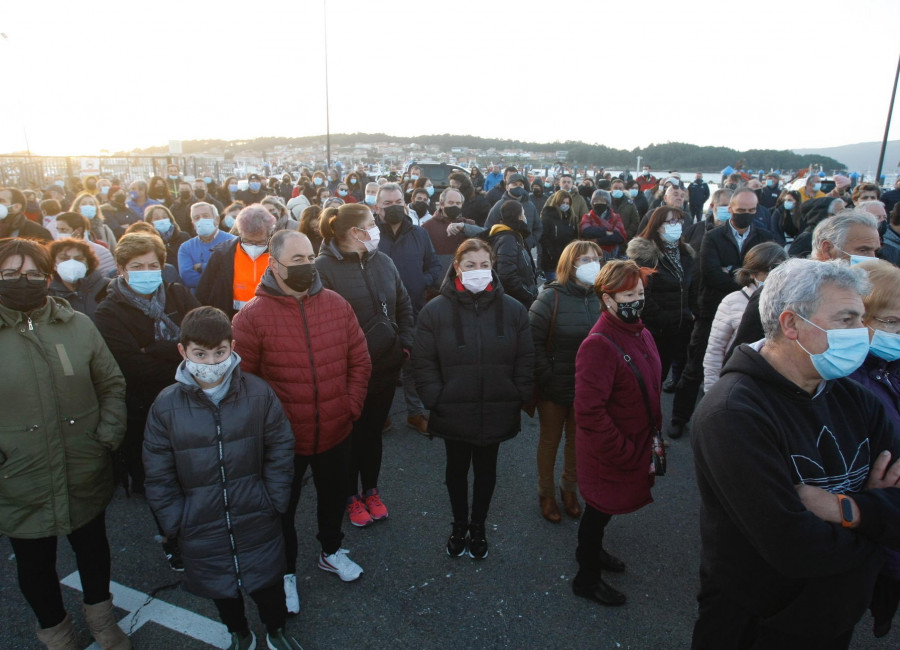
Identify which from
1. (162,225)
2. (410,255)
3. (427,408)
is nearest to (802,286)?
(427,408)

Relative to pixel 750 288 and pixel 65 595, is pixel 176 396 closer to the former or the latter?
pixel 65 595

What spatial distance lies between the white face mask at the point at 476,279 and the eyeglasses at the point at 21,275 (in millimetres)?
2032

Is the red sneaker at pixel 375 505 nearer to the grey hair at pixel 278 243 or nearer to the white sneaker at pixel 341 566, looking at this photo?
the white sneaker at pixel 341 566

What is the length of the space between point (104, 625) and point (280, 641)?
85 cm

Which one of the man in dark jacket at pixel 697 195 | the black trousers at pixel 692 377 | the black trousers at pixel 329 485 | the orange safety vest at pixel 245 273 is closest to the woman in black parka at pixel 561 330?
the black trousers at pixel 329 485

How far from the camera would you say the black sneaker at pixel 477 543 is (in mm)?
3264

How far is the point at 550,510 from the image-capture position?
3.66 metres

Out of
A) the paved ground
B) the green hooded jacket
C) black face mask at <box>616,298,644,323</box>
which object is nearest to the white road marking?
the paved ground

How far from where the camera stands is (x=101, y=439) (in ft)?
8.27

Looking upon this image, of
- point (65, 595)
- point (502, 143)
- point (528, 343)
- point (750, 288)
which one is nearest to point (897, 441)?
point (528, 343)

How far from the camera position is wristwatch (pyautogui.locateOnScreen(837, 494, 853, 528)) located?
1.66 metres

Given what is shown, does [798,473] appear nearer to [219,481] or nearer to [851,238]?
[219,481]

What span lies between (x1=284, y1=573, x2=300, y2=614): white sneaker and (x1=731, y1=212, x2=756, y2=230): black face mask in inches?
194

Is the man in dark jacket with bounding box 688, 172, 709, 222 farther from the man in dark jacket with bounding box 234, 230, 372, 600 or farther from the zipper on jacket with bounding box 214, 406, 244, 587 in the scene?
the zipper on jacket with bounding box 214, 406, 244, 587
